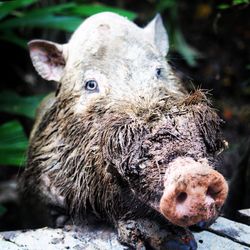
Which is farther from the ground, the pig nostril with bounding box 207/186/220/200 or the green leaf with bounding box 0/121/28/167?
the pig nostril with bounding box 207/186/220/200

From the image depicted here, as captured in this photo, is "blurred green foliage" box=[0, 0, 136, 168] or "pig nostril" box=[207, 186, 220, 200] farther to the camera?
"blurred green foliage" box=[0, 0, 136, 168]

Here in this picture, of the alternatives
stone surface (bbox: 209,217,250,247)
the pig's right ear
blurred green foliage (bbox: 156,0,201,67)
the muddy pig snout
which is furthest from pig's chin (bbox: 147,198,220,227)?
blurred green foliage (bbox: 156,0,201,67)

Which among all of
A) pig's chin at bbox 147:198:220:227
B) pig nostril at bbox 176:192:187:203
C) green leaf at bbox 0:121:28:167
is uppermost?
pig nostril at bbox 176:192:187:203

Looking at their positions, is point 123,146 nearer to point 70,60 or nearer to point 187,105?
point 187,105

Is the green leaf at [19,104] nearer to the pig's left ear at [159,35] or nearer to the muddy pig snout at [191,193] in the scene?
the pig's left ear at [159,35]

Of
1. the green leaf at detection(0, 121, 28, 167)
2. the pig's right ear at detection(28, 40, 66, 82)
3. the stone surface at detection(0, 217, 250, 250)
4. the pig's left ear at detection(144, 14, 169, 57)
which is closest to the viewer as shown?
the stone surface at detection(0, 217, 250, 250)

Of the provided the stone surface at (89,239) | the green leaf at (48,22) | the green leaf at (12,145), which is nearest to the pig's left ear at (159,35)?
the green leaf at (48,22)

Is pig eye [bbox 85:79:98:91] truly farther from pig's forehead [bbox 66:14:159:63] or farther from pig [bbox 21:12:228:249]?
pig's forehead [bbox 66:14:159:63]
